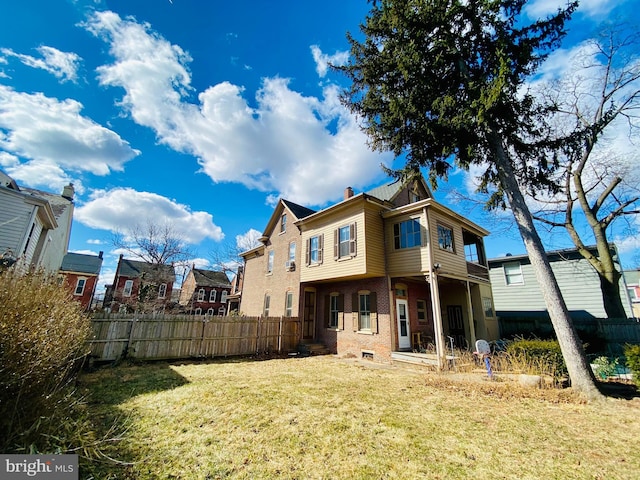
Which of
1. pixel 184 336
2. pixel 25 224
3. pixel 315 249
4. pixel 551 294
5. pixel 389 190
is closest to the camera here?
pixel 551 294

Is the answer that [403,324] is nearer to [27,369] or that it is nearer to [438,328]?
[438,328]

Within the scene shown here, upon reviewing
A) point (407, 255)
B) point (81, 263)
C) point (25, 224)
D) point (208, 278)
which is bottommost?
point (407, 255)

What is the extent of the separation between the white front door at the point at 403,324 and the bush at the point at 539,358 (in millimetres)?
4388

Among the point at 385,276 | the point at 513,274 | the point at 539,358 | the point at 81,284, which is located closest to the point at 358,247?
the point at 385,276

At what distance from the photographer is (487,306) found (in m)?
15.1

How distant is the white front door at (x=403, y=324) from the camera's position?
12.3 meters

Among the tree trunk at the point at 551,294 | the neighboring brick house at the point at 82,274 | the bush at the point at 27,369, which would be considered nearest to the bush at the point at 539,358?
the tree trunk at the point at 551,294

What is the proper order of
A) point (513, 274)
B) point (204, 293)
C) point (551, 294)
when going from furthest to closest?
point (204, 293) < point (513, 274) < point (551, 294)

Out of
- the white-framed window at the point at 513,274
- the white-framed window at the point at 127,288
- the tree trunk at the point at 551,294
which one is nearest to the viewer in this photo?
the tree trunk at the point at 551,294

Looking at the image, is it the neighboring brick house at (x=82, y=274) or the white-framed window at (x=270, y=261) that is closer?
the white-framed window at (x=270, y=261)

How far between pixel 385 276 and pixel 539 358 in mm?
6046

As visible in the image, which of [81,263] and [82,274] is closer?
[82,274]

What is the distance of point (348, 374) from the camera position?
9086mm

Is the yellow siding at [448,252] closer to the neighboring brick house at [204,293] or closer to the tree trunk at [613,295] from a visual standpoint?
the tree trunk at [613,295]
